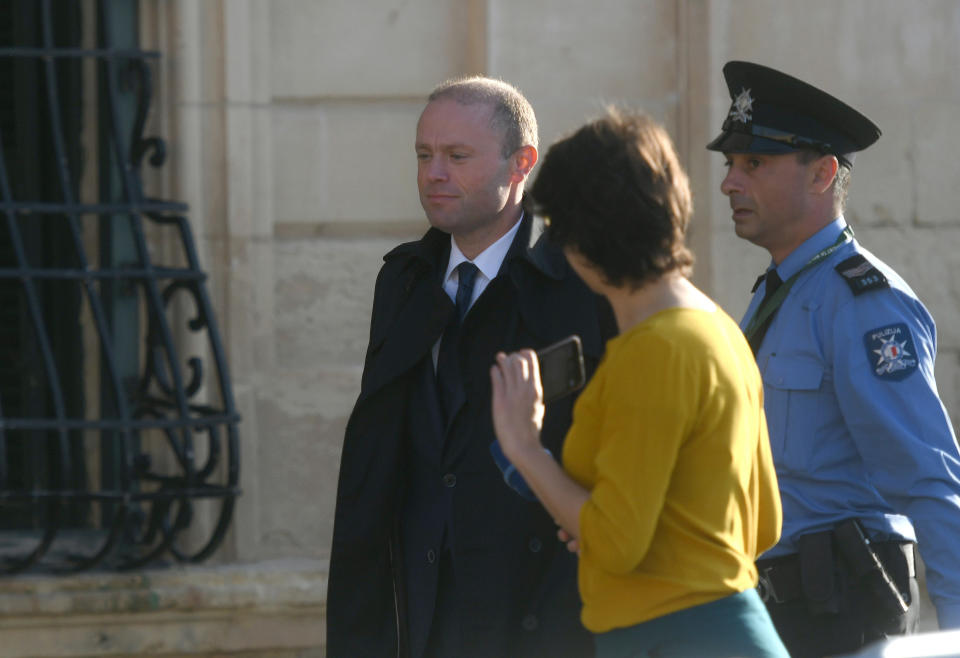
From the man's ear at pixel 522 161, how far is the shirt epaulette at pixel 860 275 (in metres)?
0.74

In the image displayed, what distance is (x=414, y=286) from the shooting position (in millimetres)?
3631

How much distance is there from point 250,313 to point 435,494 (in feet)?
6.70

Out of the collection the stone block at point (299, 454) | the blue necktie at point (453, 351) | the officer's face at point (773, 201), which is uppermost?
the officer's face at point (773, 201)

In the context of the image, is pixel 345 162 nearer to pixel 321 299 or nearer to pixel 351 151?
pixel 351 151

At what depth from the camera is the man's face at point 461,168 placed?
138 inches

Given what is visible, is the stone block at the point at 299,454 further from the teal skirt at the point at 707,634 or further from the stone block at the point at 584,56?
the teal skirt at the point at 707,634

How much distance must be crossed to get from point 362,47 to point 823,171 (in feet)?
7.50

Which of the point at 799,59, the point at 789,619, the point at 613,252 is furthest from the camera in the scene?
the point at 799,59

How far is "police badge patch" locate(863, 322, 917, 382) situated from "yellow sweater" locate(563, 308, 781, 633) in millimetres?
789

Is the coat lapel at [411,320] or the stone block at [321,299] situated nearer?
the coat lapel at [411,320]

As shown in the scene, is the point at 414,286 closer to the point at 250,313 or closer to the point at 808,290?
the point at 808,290

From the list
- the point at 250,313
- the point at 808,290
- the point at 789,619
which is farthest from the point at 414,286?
the point at 250,313

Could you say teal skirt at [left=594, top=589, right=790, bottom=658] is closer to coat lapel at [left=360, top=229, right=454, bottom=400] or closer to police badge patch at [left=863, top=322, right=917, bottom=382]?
police badge patch at [left=863, top=322, right=917, bottom=382]

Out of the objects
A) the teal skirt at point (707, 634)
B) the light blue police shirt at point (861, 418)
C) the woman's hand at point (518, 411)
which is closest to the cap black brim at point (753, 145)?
the light blue police shirt at point (861, 418)
